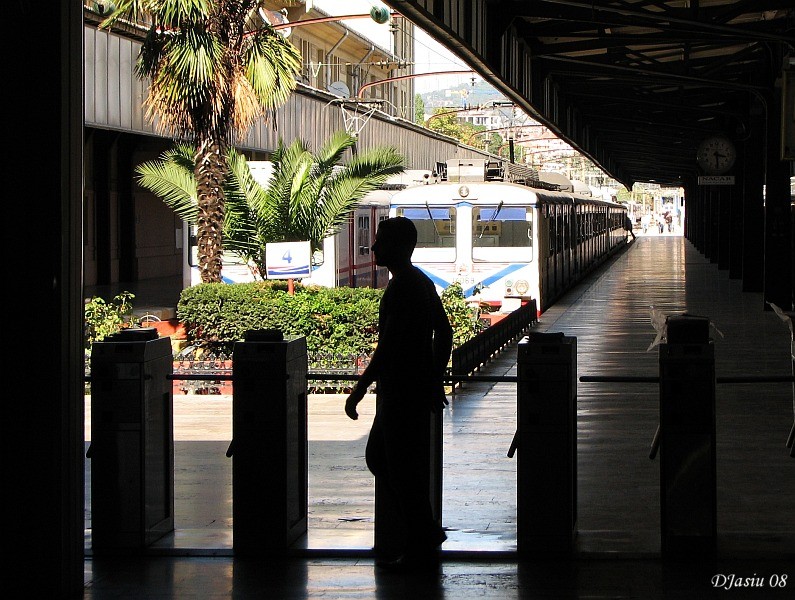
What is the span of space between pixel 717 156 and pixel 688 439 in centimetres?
2440

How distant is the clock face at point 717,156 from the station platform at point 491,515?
16104mm

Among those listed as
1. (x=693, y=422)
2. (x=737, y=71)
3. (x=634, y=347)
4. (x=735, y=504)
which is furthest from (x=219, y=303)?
(x=737, y=71)

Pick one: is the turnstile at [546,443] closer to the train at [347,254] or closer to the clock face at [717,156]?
the train at [347,254]

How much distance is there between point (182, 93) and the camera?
18.2 metres

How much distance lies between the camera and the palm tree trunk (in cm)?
1867

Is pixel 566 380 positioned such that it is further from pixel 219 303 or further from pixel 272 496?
pixel 219 303

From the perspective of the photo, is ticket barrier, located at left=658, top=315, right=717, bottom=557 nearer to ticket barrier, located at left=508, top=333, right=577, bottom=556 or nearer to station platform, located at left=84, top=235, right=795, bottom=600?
station platform, located at left=84, top=235, right=795, bottom=600

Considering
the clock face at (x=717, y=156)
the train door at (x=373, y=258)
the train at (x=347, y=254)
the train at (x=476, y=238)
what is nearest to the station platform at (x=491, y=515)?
the train at (x=347, y=254)

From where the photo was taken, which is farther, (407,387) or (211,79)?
(211,79)

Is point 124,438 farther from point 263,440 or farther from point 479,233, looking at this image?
point 479,233

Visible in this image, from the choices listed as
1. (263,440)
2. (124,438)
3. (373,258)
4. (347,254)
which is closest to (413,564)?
(263,440)

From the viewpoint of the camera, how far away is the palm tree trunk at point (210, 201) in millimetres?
18672

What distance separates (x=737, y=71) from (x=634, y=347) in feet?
33.9

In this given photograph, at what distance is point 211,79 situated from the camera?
18.1 metres
